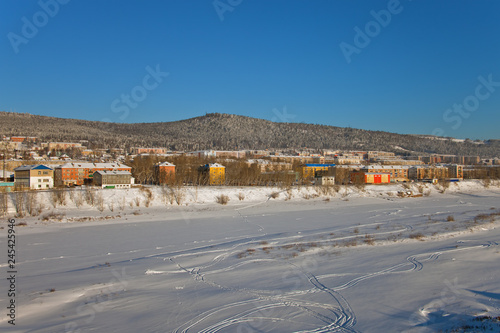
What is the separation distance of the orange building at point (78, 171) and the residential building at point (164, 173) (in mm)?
4335

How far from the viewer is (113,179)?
44219 mm

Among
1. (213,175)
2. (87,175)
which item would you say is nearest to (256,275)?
(213,175)

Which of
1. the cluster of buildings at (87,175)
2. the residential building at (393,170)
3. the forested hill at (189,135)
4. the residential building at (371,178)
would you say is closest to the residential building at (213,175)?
the cluster of buildings at (87,175)

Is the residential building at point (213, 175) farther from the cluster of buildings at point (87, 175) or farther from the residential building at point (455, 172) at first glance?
the residential building at point (455, 172)

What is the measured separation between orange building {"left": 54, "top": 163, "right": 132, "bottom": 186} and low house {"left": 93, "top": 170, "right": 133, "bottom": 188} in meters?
3.83

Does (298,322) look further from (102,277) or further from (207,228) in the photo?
(207,228)

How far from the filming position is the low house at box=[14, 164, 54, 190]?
41.0m

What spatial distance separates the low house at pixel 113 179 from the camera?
1719 inches

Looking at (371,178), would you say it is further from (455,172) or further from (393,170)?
(455,172)

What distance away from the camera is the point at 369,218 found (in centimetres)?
2980

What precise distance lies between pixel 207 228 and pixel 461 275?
16.1 meters

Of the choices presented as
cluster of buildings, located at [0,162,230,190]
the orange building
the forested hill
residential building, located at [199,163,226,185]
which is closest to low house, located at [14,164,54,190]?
cluster of buildings, located at [0,162,230,190]

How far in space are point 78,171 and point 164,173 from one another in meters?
12.2

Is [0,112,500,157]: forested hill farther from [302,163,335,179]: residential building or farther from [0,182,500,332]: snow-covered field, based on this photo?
[0,182,500,332]: snow-covered field
